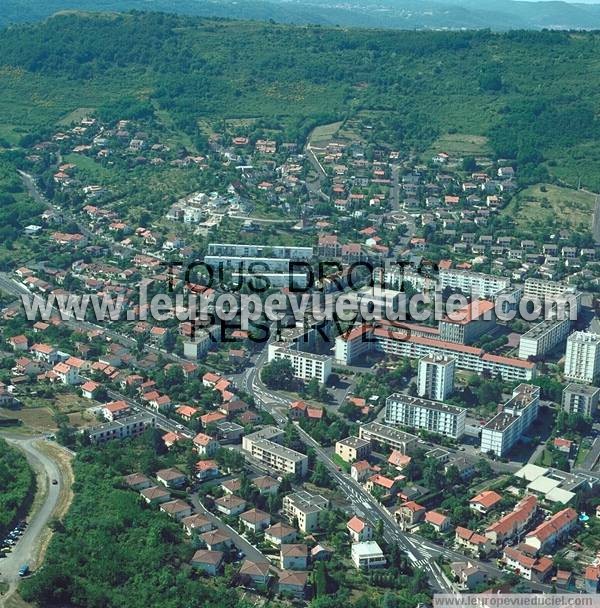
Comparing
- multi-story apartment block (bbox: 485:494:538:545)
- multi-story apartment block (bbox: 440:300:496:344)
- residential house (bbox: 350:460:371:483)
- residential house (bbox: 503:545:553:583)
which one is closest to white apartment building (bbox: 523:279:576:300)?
multi-story apartment block (bbox: 440:300:496:344)

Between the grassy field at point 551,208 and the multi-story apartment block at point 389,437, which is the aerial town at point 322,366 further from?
the grassy field at point 551,208

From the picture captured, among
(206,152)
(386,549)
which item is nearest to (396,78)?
(206,152)

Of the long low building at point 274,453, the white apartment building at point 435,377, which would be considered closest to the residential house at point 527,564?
the long low building at point 274,453

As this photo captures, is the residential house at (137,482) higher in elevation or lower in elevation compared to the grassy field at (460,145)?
lower

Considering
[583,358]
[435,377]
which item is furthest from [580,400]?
[435,377]

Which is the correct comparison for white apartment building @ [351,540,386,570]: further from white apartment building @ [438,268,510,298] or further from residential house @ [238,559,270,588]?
white apartment building @ [438,268,510,298]

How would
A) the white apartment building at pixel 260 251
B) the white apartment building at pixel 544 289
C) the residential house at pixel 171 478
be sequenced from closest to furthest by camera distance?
the residential house at pixel 171 478, the white apartment building at pixel 544 289, the white apartment building at pixel 260 251
